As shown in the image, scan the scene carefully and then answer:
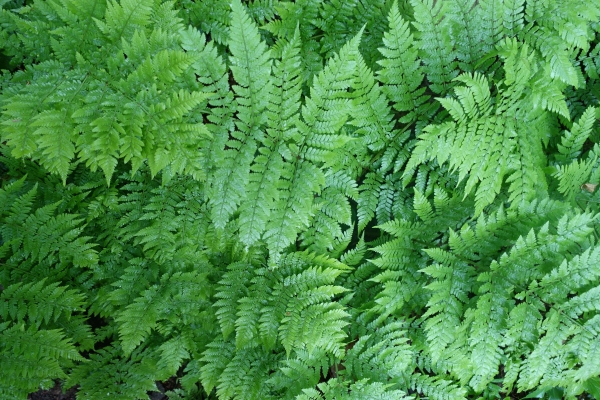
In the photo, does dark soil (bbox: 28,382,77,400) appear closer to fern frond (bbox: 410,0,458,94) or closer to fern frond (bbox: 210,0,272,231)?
fern frond (bbox: 210,0,272,231)

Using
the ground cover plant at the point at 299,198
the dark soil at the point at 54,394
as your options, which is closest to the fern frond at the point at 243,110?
the ground cover plant at the point at 299,198

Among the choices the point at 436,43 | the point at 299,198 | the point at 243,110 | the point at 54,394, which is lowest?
the point at 54,394

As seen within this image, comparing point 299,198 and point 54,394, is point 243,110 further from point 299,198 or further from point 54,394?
point 54,394

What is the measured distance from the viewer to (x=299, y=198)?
120 inches

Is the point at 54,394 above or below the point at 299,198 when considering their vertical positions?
below

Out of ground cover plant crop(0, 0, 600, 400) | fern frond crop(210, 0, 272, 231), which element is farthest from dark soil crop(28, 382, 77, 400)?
fern frond crop(210, 0, 272, 231)

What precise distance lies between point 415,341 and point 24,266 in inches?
117

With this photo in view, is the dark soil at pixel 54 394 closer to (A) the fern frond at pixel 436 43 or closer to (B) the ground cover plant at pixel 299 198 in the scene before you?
(B) the ground cover plant at pixel 299 198

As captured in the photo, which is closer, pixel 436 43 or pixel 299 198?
pixel 299 198

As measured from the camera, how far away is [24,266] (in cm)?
350

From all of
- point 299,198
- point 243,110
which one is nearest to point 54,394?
point 299,198

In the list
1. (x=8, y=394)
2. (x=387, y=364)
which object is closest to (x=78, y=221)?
(x=8, y=394)

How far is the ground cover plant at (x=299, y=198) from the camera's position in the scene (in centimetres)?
293

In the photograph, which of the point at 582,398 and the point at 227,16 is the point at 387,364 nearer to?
A: the point at 582,398
